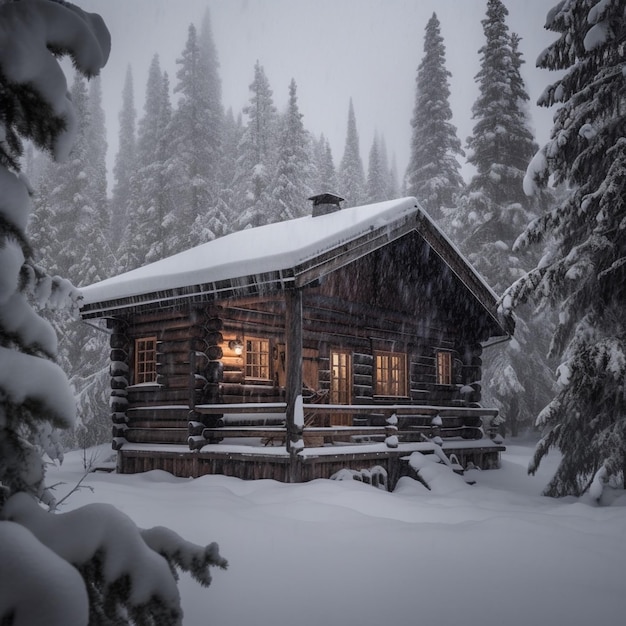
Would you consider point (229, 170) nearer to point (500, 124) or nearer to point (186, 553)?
point (500, 124)

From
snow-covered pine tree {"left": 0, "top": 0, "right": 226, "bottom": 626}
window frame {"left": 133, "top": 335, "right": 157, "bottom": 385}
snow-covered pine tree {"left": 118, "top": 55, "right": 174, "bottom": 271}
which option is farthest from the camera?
snow-covered pine tree {"left": 118, "top": 55, "right": 174, "bottom": 271}

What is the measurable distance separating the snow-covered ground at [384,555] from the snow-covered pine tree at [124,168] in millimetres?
32647

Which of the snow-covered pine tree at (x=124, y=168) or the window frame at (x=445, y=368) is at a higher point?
the snow-covered pine tree at (x=124, y=168)

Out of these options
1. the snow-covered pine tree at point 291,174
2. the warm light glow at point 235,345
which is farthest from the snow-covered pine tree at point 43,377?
the snow-covered pine tree at point 291,174

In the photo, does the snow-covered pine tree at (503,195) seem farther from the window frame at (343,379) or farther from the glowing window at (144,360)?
the glowing window at (144,360)

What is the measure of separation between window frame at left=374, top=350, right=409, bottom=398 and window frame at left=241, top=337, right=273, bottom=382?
322 centimetres

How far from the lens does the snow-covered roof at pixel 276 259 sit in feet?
36.5

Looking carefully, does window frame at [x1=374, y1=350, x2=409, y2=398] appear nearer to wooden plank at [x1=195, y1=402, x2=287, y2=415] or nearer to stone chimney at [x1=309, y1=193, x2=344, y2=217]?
stone chimney at [x1=309, y1=193, x2=344, y2=217]

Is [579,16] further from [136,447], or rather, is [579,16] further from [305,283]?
[136,447]

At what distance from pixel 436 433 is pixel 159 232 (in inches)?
903

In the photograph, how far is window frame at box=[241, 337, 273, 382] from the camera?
1470cm

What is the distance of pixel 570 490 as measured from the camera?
40.6ft

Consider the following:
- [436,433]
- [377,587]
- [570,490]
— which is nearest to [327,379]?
[436,433]

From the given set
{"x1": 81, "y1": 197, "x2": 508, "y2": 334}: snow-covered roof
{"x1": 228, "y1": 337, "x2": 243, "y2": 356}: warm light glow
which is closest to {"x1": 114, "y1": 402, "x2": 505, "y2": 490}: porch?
{"x1": 228, "y1": 337, "x2": 243, "y2": 356}: warm light glow
